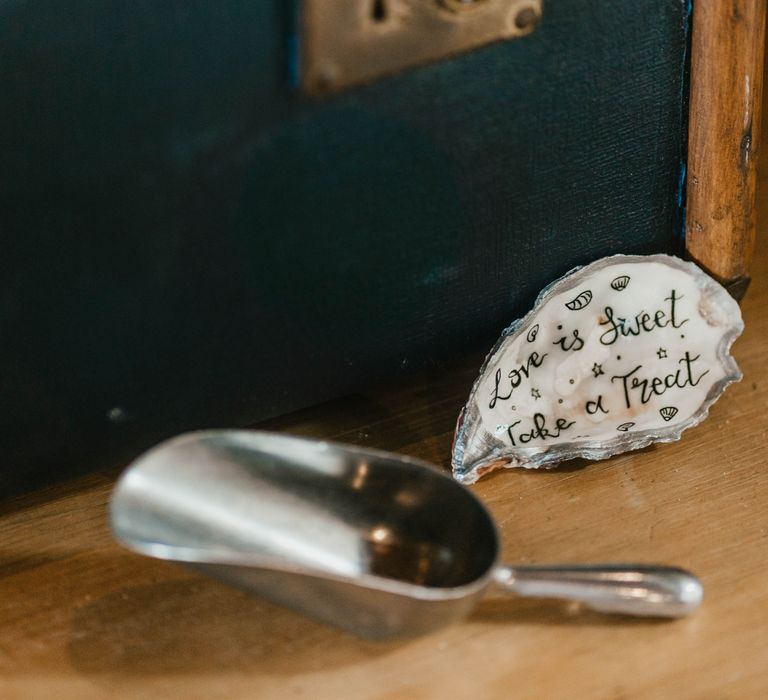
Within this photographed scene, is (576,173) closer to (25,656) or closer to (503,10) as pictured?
(503,10)

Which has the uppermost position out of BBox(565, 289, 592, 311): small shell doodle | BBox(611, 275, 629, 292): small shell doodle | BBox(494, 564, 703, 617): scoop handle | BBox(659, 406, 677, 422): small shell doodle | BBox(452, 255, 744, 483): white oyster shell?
BBox(611, 275, 629, 292): small shell doodle

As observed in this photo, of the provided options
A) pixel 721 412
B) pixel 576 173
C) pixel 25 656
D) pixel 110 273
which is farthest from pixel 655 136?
pixel 25 656

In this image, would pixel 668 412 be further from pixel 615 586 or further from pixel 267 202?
pixel 267 202

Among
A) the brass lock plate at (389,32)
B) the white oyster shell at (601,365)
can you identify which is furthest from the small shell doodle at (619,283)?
the brass lock plate at (389,32)

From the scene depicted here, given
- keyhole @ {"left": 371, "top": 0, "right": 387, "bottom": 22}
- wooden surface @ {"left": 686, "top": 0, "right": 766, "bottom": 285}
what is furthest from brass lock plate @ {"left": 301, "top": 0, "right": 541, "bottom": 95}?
wooden surface @ {"left": 686, "top": 0, "right": 766, "bottom": 285}

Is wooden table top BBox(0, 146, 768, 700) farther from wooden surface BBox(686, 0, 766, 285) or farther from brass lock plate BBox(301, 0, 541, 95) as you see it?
brass lock plate BBox(301, 0, 541, 95)

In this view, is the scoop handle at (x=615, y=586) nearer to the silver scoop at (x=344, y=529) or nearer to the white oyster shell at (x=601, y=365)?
the silver scoop at (x=344, y=529)
